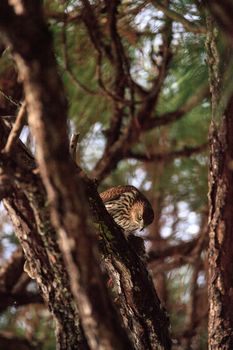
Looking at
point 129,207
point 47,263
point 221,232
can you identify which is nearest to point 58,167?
point 47,263

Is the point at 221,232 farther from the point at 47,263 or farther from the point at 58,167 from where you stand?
the point at 58,167

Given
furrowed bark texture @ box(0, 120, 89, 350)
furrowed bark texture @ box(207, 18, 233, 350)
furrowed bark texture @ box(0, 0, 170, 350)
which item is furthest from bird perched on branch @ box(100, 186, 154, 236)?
furrowed bark texture @ box(0, 0, 170, 350)

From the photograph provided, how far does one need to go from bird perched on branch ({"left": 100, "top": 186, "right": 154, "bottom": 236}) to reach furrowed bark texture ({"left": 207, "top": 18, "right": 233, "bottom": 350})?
59.0 inches

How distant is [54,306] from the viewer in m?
1.83

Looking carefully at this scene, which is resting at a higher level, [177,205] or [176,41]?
[176,41]

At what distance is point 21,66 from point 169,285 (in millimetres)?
3229

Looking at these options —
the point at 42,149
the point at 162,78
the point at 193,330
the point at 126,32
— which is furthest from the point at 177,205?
the point at 42,149

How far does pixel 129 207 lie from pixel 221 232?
5.93ft

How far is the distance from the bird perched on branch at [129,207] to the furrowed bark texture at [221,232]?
150 cm

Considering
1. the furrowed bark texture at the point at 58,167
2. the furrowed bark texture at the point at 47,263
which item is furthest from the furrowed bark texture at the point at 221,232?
the furrowed bark texture at the point at 58,167

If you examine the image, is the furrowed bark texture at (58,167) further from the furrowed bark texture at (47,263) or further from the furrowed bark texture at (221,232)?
the furrowed bark texture at (221,232)

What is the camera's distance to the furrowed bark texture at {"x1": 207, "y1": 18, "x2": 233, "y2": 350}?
215 cm

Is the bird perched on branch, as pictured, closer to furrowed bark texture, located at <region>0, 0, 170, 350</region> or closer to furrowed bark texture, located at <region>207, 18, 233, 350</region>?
furrowed bark texture, located at <region>207, 18, 233, 350</region>

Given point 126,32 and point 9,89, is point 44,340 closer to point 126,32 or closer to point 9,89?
point 9,89
